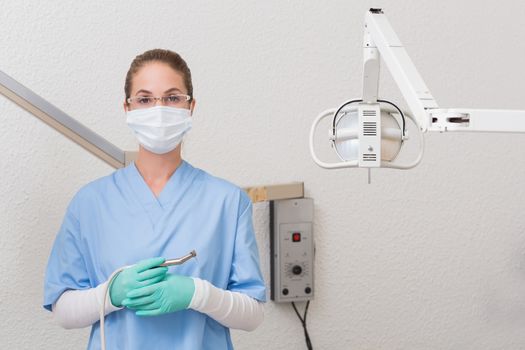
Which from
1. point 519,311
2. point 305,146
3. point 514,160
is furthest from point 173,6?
point 519,311

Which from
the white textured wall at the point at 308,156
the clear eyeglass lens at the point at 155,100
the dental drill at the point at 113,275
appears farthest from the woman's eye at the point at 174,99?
the white textured wall at the point at 308,156

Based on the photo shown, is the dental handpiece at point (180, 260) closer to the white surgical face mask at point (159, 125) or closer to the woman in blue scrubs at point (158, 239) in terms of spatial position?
the woman in blue scrubs at point (158, 239)

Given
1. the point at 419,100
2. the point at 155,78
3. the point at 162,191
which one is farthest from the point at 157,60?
the point at 419,100

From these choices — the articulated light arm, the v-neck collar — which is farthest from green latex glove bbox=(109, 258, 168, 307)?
the articulated light arm

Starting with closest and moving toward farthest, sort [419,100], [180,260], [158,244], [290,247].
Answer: [419,100]
[180,260]
[158,244]
[290,247]

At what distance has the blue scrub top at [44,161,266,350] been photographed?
1.39 m

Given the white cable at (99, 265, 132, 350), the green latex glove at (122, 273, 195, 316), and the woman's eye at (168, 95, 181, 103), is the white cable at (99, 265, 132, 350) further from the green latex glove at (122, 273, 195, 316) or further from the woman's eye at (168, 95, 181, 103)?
the woman's eye at (168, 95, 181, 103)

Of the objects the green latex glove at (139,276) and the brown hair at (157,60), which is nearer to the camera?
the green latex glove at (139,276)

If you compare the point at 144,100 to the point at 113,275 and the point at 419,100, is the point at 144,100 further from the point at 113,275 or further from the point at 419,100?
the point at 419,100

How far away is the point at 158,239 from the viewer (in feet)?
4.60

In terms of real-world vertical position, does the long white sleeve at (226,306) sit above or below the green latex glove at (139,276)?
below

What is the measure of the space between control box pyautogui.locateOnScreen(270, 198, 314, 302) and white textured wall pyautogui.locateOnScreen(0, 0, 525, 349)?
43 millimetres

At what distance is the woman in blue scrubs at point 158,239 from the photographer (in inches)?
54.3

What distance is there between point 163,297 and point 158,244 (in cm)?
13
